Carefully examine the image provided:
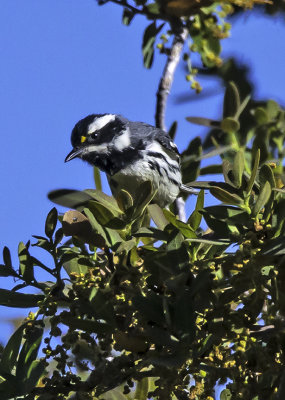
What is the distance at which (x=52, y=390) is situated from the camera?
148 cm

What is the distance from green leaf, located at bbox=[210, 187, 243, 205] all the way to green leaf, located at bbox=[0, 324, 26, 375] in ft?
1.72

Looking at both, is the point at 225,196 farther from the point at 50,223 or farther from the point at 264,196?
the point at 50,223

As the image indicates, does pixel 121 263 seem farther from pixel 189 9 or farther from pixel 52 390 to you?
pixel 189 9

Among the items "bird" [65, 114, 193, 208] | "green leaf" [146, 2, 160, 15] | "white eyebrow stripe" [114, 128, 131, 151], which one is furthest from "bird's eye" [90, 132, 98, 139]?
"green leaf" [146, 2, 160, 15]

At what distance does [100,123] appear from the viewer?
4.20 meters

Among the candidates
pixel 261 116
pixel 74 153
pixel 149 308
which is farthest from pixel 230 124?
pixel 74 153

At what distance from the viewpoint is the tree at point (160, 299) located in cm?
136

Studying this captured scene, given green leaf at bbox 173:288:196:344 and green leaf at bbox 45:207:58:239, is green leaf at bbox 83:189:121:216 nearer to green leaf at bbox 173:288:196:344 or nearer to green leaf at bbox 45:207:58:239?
green leaf at bbox 45:207:58:239

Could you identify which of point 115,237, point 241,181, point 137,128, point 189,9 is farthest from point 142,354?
point 137,128

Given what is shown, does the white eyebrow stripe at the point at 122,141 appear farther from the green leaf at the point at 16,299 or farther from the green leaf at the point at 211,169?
the green leaf at the point at 16,299

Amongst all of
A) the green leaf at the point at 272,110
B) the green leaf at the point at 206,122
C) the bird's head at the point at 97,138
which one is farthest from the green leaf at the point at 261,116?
the bird's head at the point at 97,138

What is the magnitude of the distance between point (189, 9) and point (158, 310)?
1642 mm

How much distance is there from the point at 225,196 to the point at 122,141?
2660 millimetres

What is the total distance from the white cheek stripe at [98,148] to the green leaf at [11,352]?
2411 millimetres
